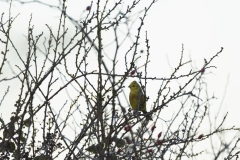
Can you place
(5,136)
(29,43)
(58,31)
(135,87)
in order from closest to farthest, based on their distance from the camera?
(5,136) < (29,43) < (58,31) < (135,87)

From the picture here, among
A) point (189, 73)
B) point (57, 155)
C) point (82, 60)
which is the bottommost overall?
point (57, 155)

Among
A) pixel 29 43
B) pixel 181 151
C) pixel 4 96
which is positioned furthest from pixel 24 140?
pixel 181 151

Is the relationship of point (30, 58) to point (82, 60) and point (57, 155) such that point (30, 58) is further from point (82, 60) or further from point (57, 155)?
point (57, 155)

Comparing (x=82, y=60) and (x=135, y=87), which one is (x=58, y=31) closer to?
(x=82, y=60)

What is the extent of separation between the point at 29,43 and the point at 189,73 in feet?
4.43

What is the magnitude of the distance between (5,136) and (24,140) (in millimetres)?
221

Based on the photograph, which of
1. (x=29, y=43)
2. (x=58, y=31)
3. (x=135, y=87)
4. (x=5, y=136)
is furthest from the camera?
(x=135, y=87)

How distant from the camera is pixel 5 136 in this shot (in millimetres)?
3818

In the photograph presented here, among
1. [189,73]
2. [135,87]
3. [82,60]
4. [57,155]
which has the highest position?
[135,87]

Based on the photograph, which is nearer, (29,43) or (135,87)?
(29,43)

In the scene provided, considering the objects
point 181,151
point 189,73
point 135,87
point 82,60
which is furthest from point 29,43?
point 135,87

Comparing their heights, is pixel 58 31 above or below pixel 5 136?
above

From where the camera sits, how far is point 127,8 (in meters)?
4.48

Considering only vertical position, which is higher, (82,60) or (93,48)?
(93,48)
